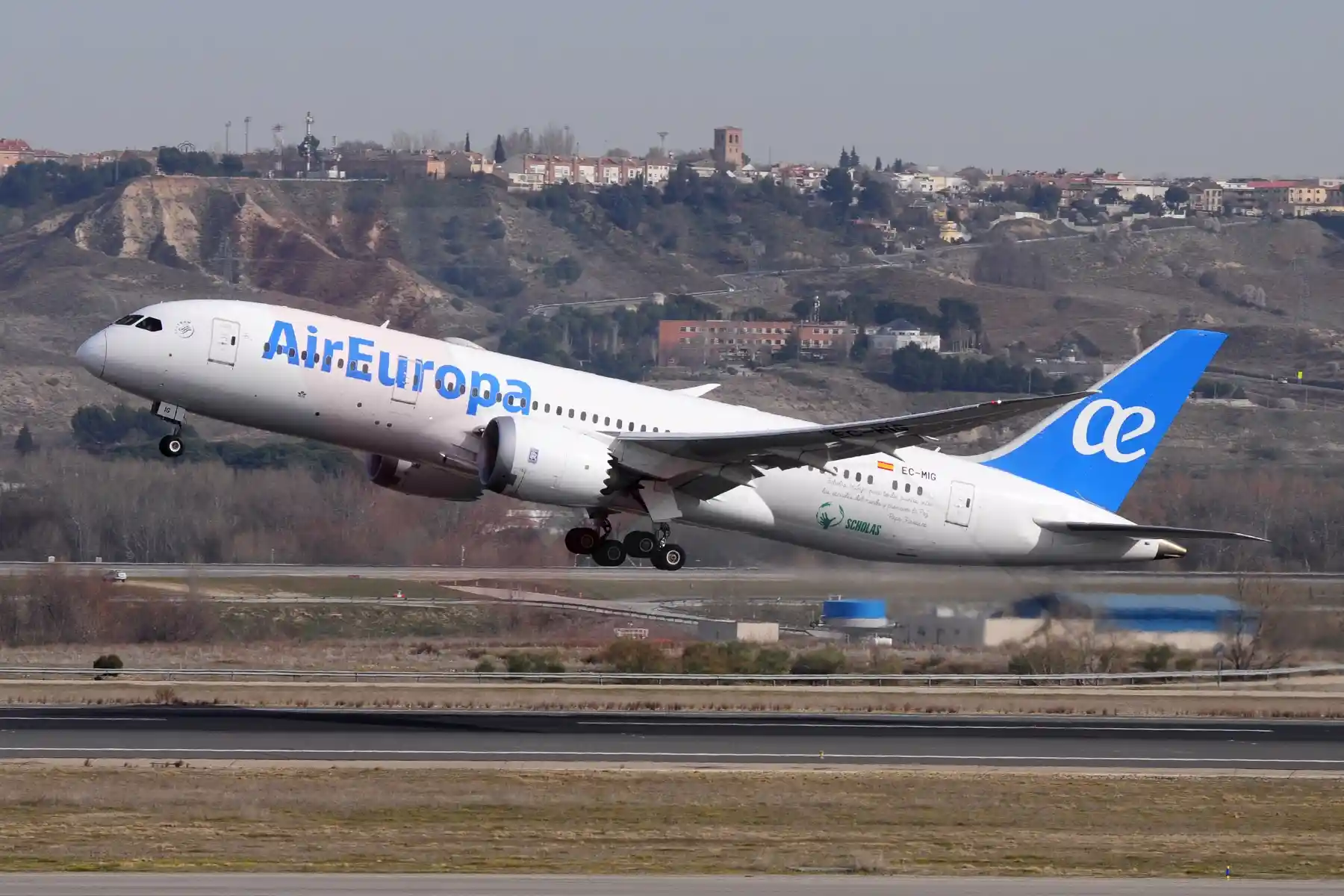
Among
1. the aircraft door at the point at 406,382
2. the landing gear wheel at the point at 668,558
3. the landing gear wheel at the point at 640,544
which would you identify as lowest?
the landing gear wheel at the point at 668,558

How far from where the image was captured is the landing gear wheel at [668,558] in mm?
45375

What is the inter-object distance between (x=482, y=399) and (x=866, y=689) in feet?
56.0

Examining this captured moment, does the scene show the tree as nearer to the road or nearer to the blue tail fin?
the road

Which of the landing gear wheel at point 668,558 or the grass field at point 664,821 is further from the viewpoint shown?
the landing gear wheel at point 668,558

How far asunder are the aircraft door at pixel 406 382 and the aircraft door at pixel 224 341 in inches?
129

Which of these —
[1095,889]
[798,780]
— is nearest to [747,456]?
[798,780]

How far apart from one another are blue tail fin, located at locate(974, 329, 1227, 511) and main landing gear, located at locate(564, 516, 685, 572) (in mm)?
9085

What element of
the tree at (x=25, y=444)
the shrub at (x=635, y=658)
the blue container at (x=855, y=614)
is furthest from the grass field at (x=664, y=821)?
the tree at (x=25, y=444)

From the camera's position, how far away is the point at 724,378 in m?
173

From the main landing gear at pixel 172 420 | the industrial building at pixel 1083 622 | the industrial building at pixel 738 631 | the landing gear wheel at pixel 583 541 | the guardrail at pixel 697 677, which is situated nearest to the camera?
the main landing gear at pixel 172 420

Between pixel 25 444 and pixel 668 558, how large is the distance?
110 meters

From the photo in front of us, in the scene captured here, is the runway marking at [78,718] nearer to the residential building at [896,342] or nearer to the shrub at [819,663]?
the shrub at [819,663]

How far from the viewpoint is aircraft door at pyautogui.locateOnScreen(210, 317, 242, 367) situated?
137 ft

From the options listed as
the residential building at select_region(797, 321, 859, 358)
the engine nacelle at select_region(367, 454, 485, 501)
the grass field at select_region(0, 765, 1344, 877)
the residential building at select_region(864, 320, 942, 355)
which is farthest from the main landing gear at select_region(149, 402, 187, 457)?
the residential building at select_region(864, 320, 942, 355)
